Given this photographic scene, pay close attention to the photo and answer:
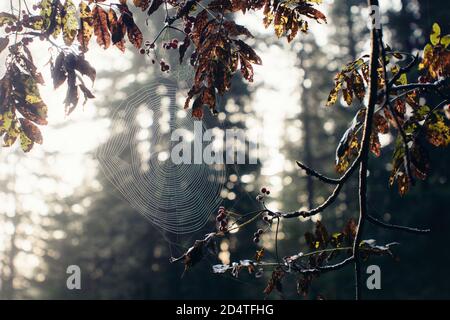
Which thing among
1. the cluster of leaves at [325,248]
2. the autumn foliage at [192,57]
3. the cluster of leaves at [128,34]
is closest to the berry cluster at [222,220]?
the cluster of leaves at [325,248]

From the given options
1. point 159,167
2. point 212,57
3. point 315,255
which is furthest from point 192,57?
point 159,167

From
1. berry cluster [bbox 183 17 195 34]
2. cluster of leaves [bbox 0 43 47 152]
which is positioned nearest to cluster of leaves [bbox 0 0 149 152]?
cluster of leaves [bbox 0 43 47 152]

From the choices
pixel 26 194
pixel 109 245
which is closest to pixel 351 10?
pixel 109 245

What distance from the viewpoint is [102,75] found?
13047 mm

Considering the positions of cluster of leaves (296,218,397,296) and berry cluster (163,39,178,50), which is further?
berry cluster (163,39,178,50)

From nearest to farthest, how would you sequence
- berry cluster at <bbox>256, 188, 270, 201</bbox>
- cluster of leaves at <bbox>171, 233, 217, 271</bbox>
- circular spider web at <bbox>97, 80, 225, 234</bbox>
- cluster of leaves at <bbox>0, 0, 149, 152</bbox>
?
cluster of leaves at <bbox>0, 0, 149, 152</bbox>
cluster of leaves at <bbox>171, 233, 217, 271</bbox>
berry cluster at <bbox>256, 188, 270, 201</bbox>
circular spider web at <bbox>97, 80, 225, 234</bbox>

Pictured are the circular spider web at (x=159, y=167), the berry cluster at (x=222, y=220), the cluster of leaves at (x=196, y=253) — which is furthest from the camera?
the circular spider web at (x=159, y=167)

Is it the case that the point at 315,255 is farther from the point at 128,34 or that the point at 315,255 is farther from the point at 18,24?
the point at 18,24

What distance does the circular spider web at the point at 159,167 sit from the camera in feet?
32.1

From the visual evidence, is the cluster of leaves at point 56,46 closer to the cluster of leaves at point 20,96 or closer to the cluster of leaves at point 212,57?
the cluster of leaves at point 20,96

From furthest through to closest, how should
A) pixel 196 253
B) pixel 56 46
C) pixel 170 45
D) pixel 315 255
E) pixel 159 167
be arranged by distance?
pixel 159 167 → pixel 170 45 → pixel 315 255 → pixel 196 253 → pixel 56 46

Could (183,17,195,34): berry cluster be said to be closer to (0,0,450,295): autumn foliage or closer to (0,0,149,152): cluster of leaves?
(0,0,450,295): autumn foliage

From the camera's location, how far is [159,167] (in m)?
11.2

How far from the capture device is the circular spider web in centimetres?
979
